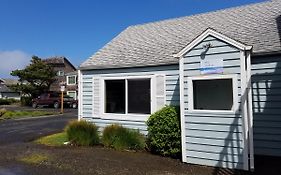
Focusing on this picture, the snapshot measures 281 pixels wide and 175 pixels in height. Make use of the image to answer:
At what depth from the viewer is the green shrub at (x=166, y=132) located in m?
9.30

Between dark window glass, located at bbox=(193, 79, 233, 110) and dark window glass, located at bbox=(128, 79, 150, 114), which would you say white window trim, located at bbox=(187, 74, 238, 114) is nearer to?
dark window glass, located at bbox=(193, 79, 233, 110)

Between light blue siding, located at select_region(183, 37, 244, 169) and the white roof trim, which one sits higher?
the white roof trim

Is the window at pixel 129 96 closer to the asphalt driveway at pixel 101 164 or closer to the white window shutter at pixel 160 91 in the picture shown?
the white window shutter at pixel 160 91

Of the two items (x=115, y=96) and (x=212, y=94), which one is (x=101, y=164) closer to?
(x=212, y=94)

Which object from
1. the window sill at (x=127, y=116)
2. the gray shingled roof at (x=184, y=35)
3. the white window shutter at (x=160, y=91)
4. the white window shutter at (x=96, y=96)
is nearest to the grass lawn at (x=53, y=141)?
the white window shutter at (x=96, y=96)

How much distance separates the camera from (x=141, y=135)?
36.9ft

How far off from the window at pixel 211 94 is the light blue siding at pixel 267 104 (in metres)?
0.83

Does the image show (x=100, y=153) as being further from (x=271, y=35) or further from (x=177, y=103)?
(x=271, y=35)

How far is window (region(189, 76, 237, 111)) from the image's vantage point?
911 cm

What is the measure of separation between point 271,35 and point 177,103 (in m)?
3.60

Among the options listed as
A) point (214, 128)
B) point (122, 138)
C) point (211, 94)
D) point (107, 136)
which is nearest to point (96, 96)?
point (107, 136)

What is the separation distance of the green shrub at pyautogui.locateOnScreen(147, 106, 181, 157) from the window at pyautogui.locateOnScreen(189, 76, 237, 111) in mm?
735

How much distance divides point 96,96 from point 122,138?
2.58 metres

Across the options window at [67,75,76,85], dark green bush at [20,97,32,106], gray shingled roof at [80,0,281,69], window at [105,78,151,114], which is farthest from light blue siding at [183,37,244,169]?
window at [67,75,76,85]
